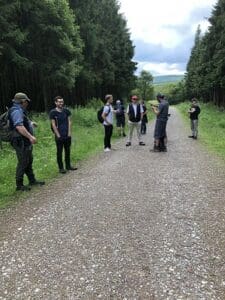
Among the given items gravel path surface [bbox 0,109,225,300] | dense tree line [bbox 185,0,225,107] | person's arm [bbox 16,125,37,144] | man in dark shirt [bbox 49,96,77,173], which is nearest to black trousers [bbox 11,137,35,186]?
person's arm [bbox 16,125,37,144]

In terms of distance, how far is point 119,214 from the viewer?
7066mm

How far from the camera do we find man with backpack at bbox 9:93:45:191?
877cm

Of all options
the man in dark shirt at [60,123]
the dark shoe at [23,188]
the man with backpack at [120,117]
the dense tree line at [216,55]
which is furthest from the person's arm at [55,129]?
the dense tree line at [216,55]

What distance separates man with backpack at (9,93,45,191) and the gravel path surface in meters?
0.62

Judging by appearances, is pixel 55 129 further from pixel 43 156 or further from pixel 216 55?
pixel 216 55

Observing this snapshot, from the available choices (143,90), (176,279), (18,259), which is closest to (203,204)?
(176,279)

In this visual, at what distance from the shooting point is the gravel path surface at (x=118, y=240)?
446 centimetres

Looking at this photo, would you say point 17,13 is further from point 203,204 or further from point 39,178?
point 203,204

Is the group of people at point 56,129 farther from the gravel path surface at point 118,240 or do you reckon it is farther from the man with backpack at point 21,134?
the gravel path surface at point 118,240

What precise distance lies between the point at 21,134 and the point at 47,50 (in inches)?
768

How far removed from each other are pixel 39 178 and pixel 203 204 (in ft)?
15.1

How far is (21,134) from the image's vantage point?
29.0 ft

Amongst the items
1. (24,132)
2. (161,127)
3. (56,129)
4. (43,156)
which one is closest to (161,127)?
(161,127)

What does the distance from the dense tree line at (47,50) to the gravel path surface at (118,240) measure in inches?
509
